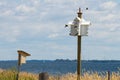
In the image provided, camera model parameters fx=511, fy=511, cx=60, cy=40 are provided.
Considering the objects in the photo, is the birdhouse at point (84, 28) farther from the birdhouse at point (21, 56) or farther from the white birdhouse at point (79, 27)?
the birdhouse at point (21, 56)

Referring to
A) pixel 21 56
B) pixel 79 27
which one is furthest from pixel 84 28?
pixel 21 56

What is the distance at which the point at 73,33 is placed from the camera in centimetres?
1736

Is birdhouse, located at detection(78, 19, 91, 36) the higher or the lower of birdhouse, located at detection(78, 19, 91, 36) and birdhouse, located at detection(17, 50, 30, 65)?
the higher

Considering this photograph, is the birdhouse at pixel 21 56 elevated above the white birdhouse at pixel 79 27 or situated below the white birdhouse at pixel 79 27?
below

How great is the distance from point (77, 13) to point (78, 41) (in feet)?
3.33

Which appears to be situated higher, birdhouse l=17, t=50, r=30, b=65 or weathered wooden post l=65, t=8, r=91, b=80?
weathered wooden post l=65, t=8, r=91, b=80

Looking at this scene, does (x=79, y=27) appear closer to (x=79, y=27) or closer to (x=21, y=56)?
(x=79, y=27)

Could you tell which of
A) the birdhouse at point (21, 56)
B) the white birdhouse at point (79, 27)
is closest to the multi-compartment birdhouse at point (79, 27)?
the white birdhouse at point (79, 27)

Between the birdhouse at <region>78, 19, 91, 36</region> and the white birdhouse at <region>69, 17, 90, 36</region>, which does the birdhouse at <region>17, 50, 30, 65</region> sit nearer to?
the white birdhouse at <region>69, 17, 90, 36</region>

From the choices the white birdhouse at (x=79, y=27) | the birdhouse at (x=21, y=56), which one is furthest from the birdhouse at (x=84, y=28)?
the birdhouse at (x=21, y=56)

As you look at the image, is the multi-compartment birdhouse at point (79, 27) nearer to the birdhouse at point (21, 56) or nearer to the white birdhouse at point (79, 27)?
the white birdhouse at point (79, 27)

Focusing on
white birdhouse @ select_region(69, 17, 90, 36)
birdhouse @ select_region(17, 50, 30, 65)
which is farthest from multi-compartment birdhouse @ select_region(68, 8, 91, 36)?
birdhouse @ select_region(17, 50, 30, 65)

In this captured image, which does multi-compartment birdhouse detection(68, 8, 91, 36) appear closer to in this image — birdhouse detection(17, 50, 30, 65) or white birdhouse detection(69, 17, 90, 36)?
→ white birdhouse detection(69, 17, 90, 36)

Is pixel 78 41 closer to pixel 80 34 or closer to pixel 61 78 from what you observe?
pixel 80 34
